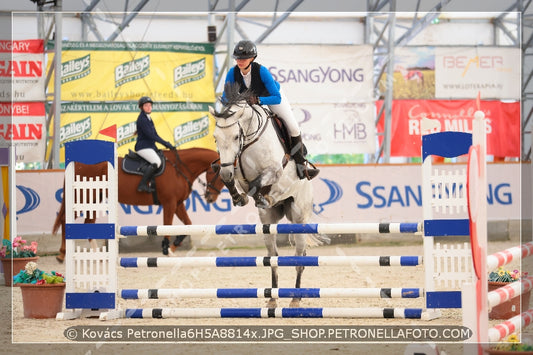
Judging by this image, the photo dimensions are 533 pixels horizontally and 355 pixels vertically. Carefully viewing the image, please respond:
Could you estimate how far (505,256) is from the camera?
11.5 ft

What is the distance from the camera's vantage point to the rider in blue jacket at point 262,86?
5375 millimetres

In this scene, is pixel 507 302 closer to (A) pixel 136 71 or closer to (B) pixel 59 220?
(B) pixel 59 220

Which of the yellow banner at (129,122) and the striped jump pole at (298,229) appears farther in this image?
the yellow banner at (129,122)

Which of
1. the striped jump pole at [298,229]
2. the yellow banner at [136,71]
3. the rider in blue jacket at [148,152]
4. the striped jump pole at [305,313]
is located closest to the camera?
the striped jump pole at [305,313]

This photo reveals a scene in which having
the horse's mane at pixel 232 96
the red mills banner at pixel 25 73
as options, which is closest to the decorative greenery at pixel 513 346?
the horse's mane at pixel 232 96

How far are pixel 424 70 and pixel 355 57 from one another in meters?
1.41

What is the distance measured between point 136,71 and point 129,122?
883 millimetres

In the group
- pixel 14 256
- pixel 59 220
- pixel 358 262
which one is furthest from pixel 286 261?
pixel 59 220

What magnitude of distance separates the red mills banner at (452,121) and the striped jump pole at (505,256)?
923 cm

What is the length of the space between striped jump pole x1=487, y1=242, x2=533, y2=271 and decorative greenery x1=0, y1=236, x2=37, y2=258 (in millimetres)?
5433

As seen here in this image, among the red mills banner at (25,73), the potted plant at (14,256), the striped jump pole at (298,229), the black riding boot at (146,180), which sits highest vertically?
the red mills banner at (25,73)

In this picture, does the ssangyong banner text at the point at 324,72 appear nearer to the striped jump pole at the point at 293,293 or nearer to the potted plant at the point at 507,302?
the potted plant at the point at 507,302

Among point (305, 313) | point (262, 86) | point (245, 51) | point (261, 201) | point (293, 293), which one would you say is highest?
point (245, 51)

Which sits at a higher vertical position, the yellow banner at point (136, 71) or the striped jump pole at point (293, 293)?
the yellow banner at point (136, 71)
